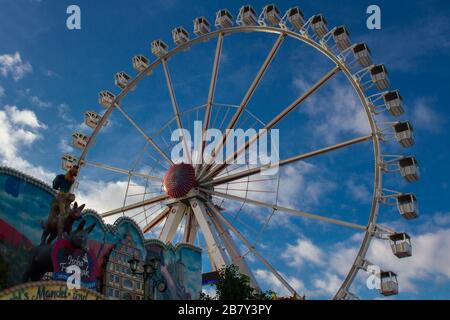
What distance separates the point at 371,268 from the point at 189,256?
22.4 ft

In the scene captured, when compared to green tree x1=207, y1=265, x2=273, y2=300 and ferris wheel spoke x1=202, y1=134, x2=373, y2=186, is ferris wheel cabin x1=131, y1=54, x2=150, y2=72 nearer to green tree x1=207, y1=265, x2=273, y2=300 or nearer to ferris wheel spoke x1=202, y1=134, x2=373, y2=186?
ferris wheel spoke x1=202, y1=134, x2=373, y2=186

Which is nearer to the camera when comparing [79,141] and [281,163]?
[281,163]

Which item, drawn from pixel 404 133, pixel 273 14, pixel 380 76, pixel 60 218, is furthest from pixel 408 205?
pixel 60 218

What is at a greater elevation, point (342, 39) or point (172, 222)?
point (342, 39)

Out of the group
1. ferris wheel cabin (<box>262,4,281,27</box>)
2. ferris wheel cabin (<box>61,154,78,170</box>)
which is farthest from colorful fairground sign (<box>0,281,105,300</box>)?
ferris wheel cabin (<box>262,4,281,27</box>)

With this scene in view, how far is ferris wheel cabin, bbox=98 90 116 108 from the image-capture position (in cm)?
3137

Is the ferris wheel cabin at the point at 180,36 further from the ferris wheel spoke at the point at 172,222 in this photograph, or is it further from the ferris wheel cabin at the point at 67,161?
the ferris wheel spoke at the point at 172,222

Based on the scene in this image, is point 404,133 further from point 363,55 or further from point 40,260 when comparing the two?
point 40,260

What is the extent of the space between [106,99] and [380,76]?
1369cm

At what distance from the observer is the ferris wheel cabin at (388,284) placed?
22.5m

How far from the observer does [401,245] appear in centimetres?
2330

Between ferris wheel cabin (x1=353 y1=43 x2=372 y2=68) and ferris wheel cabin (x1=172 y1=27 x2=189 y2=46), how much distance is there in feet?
30.0

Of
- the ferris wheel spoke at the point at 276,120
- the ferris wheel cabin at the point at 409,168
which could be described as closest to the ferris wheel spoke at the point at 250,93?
the ferris wheel spoke at the point at 276,120
